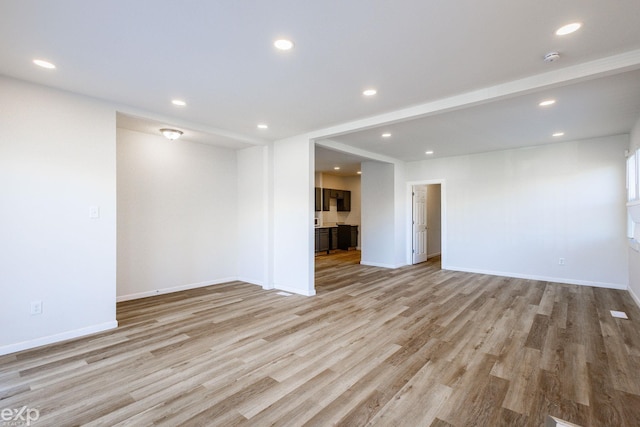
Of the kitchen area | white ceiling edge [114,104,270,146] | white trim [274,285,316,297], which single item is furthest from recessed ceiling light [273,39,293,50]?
the kitchen area

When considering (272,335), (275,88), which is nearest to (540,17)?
(275,88)

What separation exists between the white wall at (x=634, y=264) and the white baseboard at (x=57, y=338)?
6.92 meters

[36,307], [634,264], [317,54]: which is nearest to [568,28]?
[317,54]

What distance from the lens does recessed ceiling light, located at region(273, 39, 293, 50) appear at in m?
2.25

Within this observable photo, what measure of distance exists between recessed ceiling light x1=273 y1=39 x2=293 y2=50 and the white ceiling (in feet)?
0.22

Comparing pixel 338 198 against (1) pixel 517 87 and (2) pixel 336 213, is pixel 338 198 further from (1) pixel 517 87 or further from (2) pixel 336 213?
(1) pixel 517 87

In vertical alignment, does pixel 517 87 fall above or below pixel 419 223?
above

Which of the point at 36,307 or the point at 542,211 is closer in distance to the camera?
the point at 36,307

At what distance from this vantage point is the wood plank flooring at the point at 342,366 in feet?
6.48

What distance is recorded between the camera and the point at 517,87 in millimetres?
2924

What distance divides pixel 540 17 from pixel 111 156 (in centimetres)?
419

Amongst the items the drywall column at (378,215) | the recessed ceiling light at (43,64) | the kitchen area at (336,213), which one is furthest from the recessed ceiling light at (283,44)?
the kitchen area at (336,213)

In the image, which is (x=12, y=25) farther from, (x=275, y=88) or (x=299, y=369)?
(x=299, y=369)

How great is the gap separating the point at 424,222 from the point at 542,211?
285 centimetres
